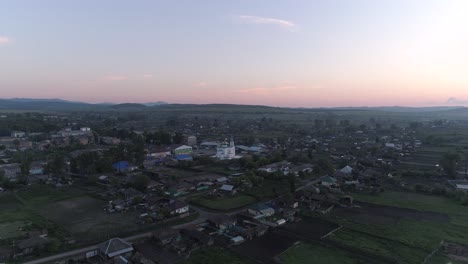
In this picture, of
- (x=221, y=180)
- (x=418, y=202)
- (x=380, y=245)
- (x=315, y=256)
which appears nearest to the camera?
(x=315, y=256)

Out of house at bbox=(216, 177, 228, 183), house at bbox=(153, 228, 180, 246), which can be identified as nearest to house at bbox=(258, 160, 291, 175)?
house at bbox=(216, 177, 228, 183)

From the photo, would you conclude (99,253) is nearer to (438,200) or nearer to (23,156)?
(438,200)

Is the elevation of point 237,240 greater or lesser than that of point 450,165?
lesser

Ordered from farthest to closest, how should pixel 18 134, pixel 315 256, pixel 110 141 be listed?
pixel 18 134, pixel 110 141, pixel 315 256

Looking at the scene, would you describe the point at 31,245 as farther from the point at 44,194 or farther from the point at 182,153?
the point at 182,153

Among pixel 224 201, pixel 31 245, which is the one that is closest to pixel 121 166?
pixel 224 201

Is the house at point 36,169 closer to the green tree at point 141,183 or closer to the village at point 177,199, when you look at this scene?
the village at point 177,199

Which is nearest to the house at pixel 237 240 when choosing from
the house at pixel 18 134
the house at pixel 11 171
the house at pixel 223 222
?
the house at pixel 223 222

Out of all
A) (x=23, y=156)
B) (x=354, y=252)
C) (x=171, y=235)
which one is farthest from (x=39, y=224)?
(x=23, y=156)
